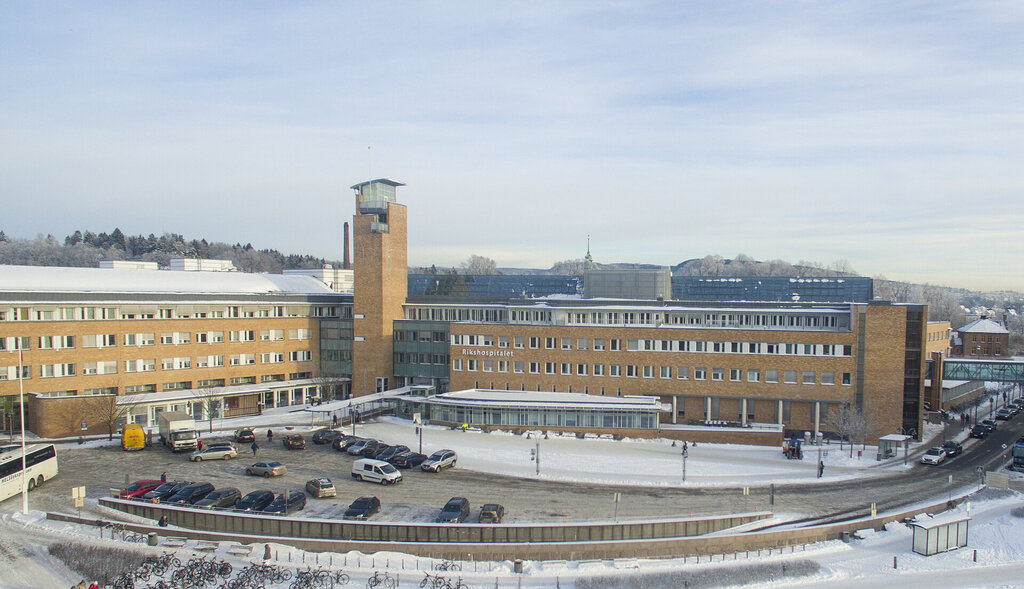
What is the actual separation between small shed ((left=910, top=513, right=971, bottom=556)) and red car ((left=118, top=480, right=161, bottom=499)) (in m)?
40.0

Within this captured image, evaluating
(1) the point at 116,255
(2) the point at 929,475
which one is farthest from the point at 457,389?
(1) the point at 116,255

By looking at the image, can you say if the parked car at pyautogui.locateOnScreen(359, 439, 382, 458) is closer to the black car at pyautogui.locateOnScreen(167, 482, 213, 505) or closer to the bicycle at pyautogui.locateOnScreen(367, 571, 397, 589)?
the black car at pyautogui.locateOnScreen(167, 482, 213, 505)

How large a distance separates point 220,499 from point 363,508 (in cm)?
775

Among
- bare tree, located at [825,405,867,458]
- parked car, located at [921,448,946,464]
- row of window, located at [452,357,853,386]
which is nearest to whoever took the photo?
parked car, located at [921,448,946,464]

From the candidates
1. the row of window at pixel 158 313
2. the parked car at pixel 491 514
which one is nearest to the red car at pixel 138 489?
the parked car at pixel 491 514

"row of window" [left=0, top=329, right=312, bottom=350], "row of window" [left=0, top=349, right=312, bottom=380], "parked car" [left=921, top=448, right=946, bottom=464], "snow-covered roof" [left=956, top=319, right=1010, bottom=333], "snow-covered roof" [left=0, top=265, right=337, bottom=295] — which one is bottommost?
"parked car" [left=921, top=448, right=946, bottom=464]

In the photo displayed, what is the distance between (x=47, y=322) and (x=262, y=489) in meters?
32.7

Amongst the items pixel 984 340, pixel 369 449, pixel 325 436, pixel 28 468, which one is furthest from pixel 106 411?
pixel 984 340

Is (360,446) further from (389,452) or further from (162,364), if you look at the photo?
(162,364)

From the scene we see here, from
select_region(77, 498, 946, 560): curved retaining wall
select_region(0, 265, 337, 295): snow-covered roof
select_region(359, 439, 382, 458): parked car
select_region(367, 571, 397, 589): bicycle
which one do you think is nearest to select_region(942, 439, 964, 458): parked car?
select_region(77, 498, 946, 560): curved retaining wall

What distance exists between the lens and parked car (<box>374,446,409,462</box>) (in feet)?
152

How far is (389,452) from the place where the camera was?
1854 inches

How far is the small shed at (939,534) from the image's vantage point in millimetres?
33219

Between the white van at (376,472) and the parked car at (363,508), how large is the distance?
494 centimetres
